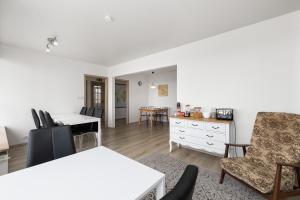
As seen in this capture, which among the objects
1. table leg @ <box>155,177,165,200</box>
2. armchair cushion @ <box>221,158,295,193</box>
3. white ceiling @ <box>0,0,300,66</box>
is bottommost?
armchair cushion @ <box>221,158,295,193</box>

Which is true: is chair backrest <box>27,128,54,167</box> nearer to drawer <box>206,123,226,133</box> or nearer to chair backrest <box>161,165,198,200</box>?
chair backrest <box>161,165,198,200</box>

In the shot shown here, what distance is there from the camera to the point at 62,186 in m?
0.83

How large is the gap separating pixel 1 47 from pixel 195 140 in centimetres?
496

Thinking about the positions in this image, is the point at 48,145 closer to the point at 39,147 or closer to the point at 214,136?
the point at 39,147

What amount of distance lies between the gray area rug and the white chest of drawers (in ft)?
1.51

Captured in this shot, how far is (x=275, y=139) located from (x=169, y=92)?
4801mm

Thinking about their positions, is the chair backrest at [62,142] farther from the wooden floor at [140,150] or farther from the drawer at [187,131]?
the drawer at [187,131]

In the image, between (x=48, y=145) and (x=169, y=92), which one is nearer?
(x=48, y=145)

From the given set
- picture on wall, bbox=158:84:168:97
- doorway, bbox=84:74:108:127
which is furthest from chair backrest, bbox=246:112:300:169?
doorway, bbox=84:74:108:127

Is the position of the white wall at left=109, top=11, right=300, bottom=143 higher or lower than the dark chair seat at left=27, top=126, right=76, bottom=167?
higher

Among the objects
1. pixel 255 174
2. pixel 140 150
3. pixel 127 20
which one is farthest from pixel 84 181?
pixel 140 150

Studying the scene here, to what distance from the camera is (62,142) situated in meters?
1.42

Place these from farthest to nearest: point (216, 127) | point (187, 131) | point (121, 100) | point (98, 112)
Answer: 1. point (121, 100)
2. point (98, 112)
3. point (187, 131)
4. point (216, 127)

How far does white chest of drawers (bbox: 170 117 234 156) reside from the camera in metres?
2.50
